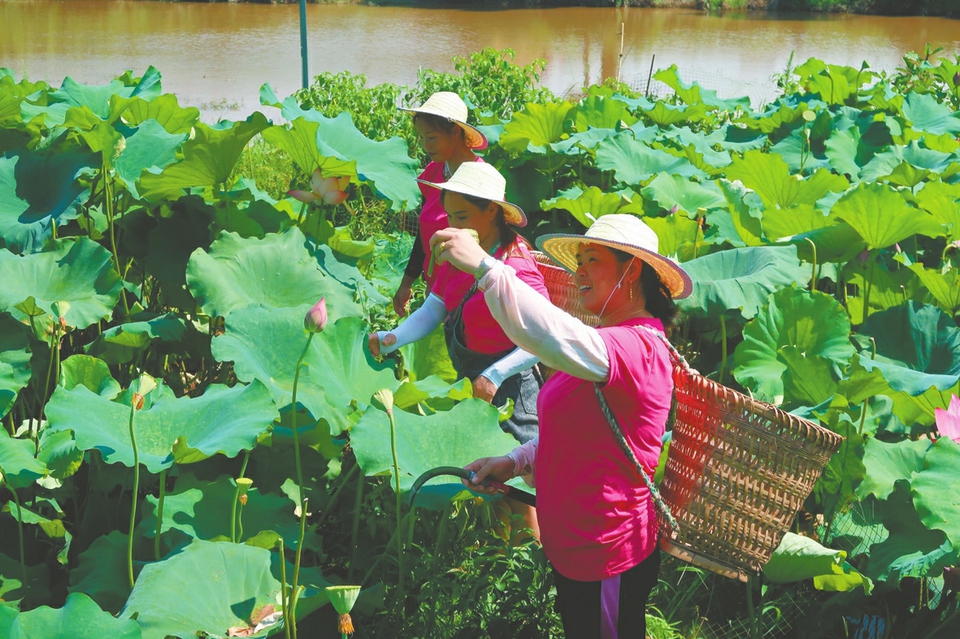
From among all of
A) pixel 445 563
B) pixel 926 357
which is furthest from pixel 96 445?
pixel 926 357

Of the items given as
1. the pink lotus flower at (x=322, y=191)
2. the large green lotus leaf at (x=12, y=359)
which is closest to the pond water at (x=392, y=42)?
the pink lotus flower at (x=322, y=191)

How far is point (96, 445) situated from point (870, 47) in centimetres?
1666

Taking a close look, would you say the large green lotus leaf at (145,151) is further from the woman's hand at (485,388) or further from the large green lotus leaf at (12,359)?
the woman's hand at (485,388)

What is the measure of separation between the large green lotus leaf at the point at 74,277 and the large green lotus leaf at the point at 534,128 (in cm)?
238

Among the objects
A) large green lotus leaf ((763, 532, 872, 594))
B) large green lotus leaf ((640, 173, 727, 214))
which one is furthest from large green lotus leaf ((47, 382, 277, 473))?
large green lotus leaf ((640, 173, 727, 214))

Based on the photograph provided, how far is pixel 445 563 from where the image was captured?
2.29 metres

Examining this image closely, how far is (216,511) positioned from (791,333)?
5.19 feet

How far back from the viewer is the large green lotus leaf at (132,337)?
262 centimetres

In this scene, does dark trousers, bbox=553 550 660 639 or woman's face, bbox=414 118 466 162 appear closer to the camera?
dark trousers, bbox=553 550 660 639

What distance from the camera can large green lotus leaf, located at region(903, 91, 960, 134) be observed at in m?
5.29

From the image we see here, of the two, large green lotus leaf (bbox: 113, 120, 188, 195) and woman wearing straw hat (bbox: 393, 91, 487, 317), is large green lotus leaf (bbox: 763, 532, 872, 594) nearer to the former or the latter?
woman wearing straw hat (bbox: 393, 91, 487, 317)

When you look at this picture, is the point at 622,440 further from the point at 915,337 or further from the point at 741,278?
the point at 915,337

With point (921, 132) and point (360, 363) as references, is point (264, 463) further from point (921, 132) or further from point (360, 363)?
point (921, 132)

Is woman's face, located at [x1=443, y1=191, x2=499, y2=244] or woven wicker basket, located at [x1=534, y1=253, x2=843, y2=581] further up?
woman's face, located at [x1=443, y1=191, x2=499, y2=244]
